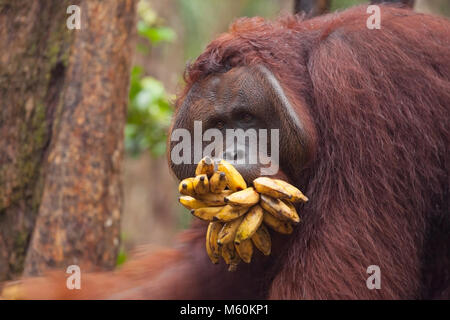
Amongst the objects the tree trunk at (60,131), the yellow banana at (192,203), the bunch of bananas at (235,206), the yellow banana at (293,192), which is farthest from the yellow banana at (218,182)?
the tree trunk at (60,131)

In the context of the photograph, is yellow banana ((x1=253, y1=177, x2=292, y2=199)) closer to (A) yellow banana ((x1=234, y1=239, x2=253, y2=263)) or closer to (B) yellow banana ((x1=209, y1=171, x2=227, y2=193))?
(B) yellow banana ((x1=209, y1=171, x2=227, y2=193))

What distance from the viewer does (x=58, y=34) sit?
4.38m

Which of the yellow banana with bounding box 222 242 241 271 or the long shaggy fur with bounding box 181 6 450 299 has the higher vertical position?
the long shaggy fur with bounding box 181 6 450 299

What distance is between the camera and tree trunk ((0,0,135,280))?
13.6 feet

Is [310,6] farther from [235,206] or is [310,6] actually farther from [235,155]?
[235,206]

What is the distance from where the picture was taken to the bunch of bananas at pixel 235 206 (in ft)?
9.44

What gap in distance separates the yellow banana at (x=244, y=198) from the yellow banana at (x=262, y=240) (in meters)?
0.20

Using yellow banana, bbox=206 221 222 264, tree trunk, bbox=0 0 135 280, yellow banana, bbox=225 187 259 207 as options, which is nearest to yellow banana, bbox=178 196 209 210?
yellow banana, bbox=206 221 222 264

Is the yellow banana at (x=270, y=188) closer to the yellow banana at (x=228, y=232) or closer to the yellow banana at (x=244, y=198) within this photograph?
the yellow banana at (x=244, y=198)

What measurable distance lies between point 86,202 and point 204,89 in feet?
4.35
